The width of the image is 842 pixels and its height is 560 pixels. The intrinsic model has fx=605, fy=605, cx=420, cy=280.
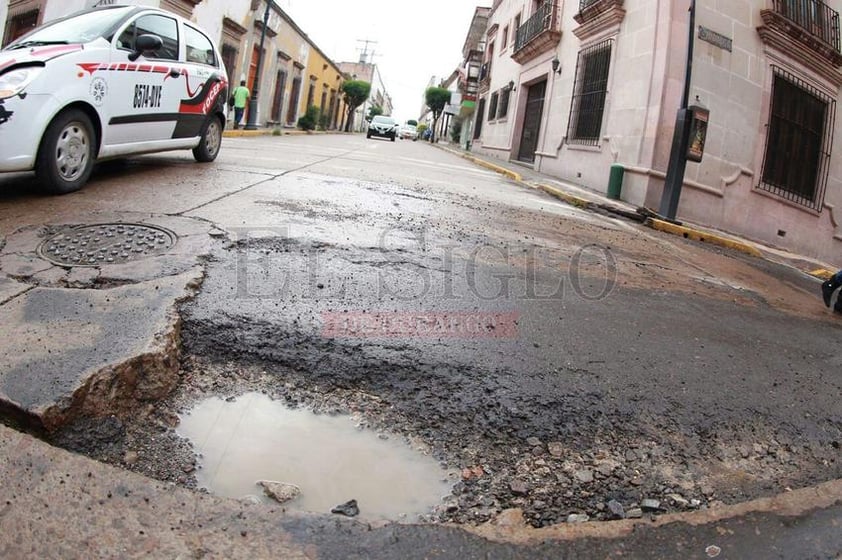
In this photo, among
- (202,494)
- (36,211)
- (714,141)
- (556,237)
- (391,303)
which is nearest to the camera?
(202,494)

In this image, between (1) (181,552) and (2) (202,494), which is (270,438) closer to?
(2) (202,494)

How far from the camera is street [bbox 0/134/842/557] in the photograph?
6.48 ft

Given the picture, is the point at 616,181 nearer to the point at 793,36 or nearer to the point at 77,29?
the point at 793,36

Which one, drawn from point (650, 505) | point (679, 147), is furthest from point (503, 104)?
point (650, 505)

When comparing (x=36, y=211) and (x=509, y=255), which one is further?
(x=509, y=255)

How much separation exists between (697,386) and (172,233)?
3217mm

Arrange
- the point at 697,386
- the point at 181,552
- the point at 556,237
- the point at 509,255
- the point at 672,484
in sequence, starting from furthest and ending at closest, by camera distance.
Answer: the point at 556,237 < the point at 509,255 < the point at 697,386 < the point at 672,484 < the point at 181,552

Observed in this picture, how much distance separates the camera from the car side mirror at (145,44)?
5445 mm

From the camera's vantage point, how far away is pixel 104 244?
Result: 3566mm

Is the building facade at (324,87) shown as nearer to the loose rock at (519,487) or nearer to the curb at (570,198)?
the curb at (570,198)

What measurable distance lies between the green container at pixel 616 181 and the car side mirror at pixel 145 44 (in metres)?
8.87

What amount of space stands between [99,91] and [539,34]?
15.6 m

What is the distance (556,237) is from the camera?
6.43 metres

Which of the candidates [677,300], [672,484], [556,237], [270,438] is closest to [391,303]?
[270,438]
